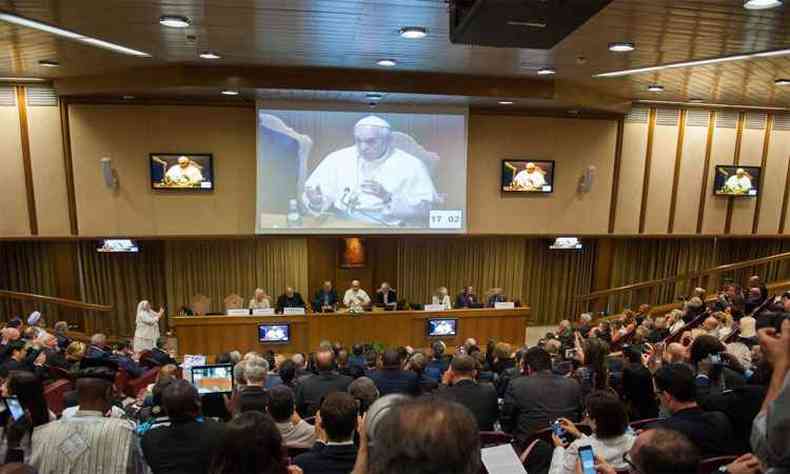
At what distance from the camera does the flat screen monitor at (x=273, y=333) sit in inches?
352

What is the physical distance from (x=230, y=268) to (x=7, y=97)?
4.92 metres

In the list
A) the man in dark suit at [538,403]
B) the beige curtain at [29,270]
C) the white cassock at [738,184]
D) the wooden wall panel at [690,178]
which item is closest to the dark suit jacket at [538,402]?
the man in dark suit at [538,403]

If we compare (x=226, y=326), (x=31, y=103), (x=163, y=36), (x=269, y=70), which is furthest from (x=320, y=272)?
(x=163, y=36)

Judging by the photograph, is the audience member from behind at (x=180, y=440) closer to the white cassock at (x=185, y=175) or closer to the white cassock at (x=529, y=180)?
the white cassock at (x=185, y=175)

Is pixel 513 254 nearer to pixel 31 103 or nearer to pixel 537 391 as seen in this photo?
pixel 537 391

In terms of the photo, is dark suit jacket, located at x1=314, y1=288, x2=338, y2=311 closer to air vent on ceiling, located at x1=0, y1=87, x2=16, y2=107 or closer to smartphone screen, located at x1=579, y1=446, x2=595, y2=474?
air vent on ceiling, located at x1=0, y1=87, x2=16, y2=107

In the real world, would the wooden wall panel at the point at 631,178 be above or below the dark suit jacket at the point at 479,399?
above

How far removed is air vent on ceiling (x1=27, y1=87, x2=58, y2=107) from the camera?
860 centimetres

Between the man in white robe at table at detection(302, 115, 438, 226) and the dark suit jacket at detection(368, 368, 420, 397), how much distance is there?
4.94 metres

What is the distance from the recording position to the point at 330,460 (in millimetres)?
2379

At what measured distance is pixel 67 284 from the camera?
9836 millimetres

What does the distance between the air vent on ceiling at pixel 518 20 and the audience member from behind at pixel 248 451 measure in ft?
7.23

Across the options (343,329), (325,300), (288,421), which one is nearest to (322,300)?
(325,300)

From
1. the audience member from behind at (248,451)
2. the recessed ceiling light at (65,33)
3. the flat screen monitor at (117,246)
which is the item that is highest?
the recessed ceiling light at (65,33)
